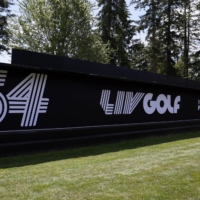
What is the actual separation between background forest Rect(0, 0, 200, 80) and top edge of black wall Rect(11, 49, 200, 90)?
513 inches

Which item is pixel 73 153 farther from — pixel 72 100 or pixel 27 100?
pixel 27 100

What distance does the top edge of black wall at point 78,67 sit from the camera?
17.9 ft

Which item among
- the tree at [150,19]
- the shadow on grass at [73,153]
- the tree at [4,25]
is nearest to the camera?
the shadow on grass at [73,153]

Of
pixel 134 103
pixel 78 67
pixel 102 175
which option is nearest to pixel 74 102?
pixel 78 67

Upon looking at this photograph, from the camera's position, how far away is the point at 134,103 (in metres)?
8.28

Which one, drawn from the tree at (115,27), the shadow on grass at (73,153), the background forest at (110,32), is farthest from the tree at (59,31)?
the shadow on grass at (73,153)

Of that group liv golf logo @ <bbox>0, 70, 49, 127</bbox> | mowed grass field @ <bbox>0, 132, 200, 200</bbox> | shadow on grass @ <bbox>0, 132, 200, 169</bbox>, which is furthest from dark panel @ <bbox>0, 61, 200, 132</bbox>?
mowed grass field @ <bbox>0, 132, 200, 200</bbox>

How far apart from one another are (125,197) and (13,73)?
3.54 m

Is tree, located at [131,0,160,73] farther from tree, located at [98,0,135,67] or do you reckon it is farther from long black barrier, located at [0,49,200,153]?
long black barrier, located at [0,49,200,153]

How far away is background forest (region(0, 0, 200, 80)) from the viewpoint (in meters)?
20.7

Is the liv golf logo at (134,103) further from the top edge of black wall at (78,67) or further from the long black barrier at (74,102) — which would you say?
the top edge of black wall at (78,67)

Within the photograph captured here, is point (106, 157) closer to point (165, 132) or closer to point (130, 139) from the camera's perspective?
point (130, 139)

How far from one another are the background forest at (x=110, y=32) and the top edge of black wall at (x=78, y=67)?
13.0 m

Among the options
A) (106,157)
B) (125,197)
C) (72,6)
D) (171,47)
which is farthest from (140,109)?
(171,47)
